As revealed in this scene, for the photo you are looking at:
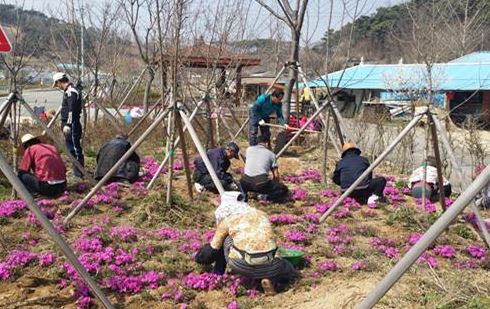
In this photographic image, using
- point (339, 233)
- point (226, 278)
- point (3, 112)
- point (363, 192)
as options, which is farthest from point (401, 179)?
point (3, 112)

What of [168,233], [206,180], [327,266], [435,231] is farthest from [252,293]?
[206,180]

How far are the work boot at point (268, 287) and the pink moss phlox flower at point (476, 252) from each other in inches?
107

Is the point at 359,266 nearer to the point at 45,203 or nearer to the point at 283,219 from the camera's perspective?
the point at 283,219

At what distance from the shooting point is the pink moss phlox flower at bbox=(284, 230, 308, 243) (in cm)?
619

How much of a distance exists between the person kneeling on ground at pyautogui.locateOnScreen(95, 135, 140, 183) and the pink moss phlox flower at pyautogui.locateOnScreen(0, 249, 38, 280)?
10.1 ft

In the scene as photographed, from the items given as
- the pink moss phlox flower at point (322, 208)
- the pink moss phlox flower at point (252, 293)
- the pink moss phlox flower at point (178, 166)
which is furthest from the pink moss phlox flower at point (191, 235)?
the pink moss phlox flower at point (178, 166)

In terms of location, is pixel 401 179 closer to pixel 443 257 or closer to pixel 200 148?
pixel 443 257

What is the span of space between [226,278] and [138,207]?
2.44 m

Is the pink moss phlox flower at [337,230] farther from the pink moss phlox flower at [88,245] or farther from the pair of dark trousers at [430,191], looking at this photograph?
the pink moss phlox flower at [88,245]

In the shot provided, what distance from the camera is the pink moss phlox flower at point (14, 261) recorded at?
480 centimetres

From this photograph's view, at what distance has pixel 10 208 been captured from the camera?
6.71 m

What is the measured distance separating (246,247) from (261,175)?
3277 millimetres

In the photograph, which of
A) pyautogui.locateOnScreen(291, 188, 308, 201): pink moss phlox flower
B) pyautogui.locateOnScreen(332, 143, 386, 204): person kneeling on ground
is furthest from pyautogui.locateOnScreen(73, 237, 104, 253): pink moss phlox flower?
pyautogui.locateOnScreen(332, 143, 386, 204): person kneeling on ground

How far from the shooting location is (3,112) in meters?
7.17
